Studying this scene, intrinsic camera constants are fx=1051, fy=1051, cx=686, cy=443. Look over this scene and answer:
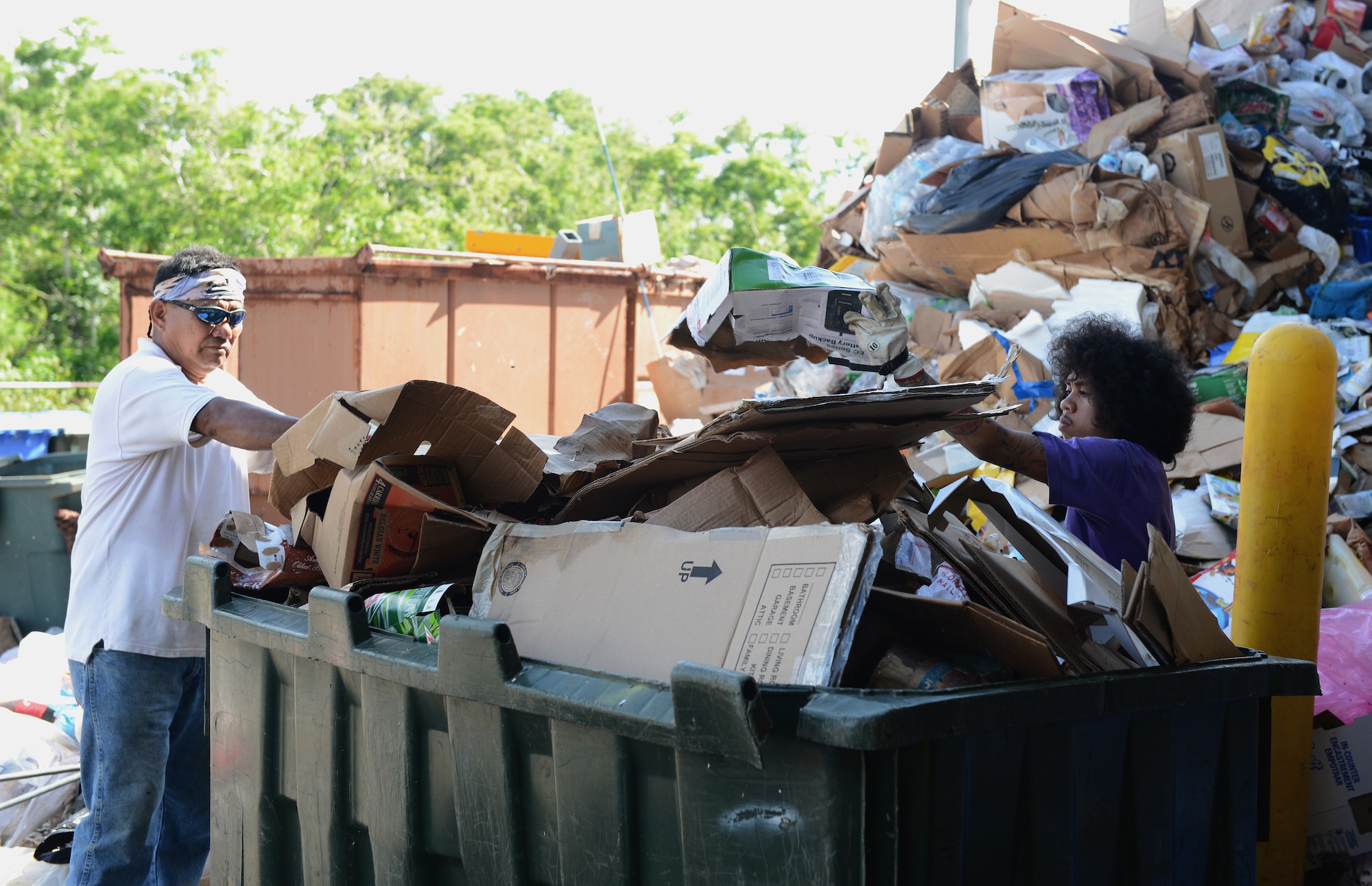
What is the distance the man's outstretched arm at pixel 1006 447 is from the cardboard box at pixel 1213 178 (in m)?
3.89

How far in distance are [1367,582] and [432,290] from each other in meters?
4.44

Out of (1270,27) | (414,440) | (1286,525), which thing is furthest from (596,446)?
(1270,27)

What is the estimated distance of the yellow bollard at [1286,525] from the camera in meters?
2.05

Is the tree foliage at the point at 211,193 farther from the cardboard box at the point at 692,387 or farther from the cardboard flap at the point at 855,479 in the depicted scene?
the cardboard flap at the point at 855,479

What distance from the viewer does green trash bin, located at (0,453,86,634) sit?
466 cm

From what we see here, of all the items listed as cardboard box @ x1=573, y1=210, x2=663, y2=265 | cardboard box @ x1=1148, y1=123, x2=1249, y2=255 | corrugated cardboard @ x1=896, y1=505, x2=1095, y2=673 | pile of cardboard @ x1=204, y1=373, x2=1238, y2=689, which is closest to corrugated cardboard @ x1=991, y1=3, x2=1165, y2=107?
cardboard box @ x1=1148, y1=123, x2=1249, y2=255

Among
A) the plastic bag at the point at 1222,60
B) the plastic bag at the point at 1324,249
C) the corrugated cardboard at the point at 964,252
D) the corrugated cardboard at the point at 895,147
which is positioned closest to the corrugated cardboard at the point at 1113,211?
the corrugated cardboard at the point at 964,252

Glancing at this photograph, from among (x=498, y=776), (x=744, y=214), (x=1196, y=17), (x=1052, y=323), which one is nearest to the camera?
(x=498, y=776)

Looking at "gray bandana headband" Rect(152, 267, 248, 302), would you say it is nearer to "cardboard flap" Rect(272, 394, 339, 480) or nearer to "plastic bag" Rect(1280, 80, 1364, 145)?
"cardboard flap" Rect(272, 394, 339, 480)

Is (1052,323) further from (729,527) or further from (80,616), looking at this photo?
(80,616)

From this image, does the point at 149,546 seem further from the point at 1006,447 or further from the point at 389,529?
the point at 1006,447

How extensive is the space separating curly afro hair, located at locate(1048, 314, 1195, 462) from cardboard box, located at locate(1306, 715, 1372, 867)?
71 cm

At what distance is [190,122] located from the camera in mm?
20688

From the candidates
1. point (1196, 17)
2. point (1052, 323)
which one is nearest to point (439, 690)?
point (1052, 323)
